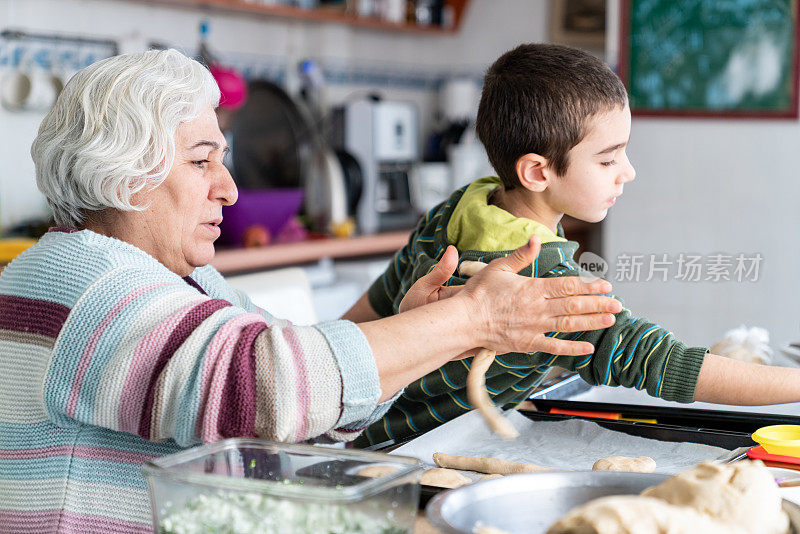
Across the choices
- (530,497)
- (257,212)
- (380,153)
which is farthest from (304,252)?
(530,497)

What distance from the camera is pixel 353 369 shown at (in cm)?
97

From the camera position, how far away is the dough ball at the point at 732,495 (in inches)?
30.0

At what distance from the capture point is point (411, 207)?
13.6 ft

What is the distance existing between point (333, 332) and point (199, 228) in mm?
351

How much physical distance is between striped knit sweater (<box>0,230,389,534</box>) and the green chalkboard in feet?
10.4

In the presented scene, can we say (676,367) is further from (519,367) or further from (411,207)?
(411,207)

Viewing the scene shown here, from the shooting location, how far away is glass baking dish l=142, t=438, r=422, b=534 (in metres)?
0.73

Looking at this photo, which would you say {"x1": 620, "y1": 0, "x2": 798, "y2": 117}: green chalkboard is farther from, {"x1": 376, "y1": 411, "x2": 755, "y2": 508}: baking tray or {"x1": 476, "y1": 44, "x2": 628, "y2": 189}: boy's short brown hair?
{"x1": 376, "y1": 411, "x2": 755, "y2": 508}: baking tray

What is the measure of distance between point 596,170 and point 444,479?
1.83 ft

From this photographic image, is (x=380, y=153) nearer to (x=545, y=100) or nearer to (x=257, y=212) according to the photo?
(x=257, y=212)

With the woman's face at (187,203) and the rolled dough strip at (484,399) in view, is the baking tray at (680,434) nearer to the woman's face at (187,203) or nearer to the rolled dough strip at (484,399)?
the rolled dough strip at (484,399)

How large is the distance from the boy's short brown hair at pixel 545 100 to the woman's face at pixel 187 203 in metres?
0.44

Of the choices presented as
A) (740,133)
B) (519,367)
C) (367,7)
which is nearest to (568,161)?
(519,367)

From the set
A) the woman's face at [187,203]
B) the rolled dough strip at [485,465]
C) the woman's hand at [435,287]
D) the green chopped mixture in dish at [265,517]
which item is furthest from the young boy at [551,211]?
the green chopped mixture in dish at [265,517]
